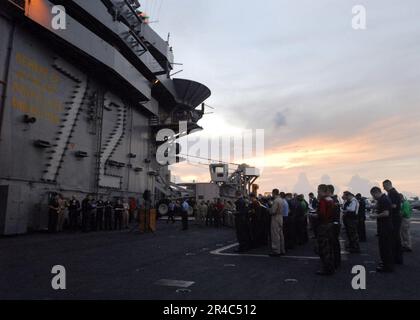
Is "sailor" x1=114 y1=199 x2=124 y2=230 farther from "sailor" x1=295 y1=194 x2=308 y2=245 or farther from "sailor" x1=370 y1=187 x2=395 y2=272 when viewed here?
"sailor" x1=370 y1=187 x2=395 y2=272

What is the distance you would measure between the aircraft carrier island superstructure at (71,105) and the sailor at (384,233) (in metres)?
12.5

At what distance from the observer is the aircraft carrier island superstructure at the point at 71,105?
13.6 meters

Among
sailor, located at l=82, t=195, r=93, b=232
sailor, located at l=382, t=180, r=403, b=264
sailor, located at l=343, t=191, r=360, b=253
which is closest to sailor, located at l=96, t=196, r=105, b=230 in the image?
sailor, located at l=82, t=195, r=93, b=232

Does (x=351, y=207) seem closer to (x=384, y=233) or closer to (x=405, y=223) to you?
(x=405, y=223)

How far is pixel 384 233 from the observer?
713cm

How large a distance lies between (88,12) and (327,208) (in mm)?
16070

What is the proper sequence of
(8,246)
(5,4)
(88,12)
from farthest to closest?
(88,12)
(5,4)
(8,246)

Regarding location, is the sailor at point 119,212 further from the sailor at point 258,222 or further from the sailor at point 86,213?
the sailor at point 258,222

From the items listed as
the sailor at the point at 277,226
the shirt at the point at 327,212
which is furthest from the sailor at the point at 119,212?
the shirt at the point at 327,212

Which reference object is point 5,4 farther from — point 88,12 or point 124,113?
point 124,113

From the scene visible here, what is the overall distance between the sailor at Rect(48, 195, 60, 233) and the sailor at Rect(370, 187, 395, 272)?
12.7 metres

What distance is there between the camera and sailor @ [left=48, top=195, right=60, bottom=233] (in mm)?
15001
